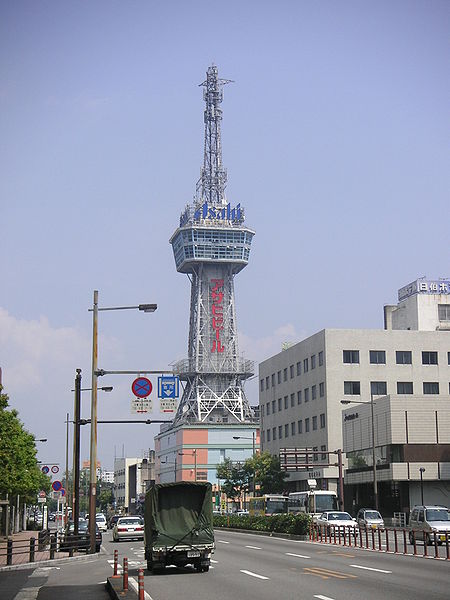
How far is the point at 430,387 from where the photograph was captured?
10962 centimetres

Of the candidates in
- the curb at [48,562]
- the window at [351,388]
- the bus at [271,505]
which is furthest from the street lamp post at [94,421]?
the window at [351,388]

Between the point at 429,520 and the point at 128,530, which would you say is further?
the point at 128,530

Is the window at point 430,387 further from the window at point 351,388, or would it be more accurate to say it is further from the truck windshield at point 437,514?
the truck windshield at point 437,514

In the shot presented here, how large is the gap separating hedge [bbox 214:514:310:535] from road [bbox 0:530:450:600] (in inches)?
691

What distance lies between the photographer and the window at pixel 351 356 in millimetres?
107531

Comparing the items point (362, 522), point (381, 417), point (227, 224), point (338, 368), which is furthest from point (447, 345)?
point (227, 224)

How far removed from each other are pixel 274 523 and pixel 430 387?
53.1 metres

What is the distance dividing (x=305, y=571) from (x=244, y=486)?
4115 inches

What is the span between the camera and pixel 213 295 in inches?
7264

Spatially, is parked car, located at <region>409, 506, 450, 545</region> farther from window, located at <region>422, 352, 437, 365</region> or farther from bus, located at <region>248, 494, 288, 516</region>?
window, located at <region>422, 352, 437, 365</region>

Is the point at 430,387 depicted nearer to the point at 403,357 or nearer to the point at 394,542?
the point at 403,357

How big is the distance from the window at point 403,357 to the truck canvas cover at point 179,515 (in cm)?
8100

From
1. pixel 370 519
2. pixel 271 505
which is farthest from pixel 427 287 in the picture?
pixel 370 519

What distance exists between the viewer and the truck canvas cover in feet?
93.4
